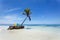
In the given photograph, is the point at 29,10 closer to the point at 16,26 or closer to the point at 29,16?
the point at 29,16

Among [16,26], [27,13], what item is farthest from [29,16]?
[16,26]

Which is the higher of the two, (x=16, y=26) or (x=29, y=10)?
(x=29, y=10)

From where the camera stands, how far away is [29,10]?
14.7m

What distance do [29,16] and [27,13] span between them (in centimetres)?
43

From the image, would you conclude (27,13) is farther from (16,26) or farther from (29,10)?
(16,26)

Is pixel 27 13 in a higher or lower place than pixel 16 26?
higher

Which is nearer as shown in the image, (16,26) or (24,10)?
(16,26)

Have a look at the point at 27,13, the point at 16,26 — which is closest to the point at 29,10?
the point at 27,13

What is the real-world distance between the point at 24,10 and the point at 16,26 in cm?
257

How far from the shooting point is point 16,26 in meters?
13.0

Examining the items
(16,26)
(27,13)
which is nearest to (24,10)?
(27,13)

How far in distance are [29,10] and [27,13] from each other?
40cm

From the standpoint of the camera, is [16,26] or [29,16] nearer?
[16,26]

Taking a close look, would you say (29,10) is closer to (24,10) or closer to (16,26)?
(24,10)
